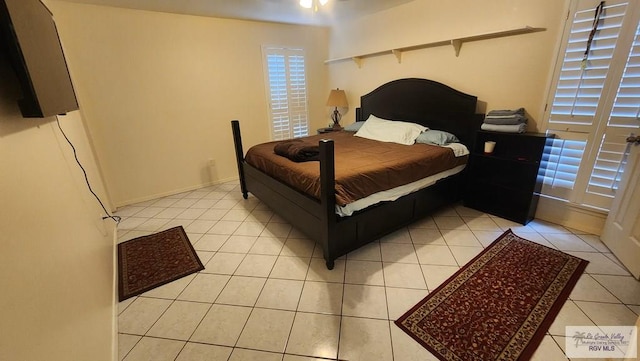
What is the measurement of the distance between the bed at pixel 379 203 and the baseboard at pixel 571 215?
0.80 m

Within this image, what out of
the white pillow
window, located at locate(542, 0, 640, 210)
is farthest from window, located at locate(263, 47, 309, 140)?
window, located at locate(542, 0, 640, 210)

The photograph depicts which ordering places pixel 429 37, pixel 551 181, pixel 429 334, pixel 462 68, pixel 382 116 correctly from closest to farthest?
1. pixel 429 334
2. pixel 551 181
3. pixel 462 68
4. pixel 429 37
5. pixel 382 116

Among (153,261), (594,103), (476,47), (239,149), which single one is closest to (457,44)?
(476,47)

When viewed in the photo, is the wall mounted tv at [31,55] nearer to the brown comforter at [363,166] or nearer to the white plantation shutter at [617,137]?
the brown comforter at [363,166]

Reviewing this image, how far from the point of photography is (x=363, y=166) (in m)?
2.25

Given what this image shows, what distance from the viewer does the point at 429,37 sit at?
3348 mm

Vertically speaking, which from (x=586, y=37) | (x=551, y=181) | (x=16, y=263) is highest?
(x=586, y=37)

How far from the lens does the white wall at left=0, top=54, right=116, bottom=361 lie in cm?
79

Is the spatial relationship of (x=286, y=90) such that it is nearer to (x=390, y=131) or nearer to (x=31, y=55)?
(x=390, y=131)

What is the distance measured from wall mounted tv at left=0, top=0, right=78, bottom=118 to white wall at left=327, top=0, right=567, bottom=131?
142 inches

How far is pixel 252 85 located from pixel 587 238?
179 inches

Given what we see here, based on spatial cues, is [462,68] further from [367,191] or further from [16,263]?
[16,263]

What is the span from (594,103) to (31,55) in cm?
385

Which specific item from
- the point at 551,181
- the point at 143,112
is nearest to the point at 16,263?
the point at 143,112
